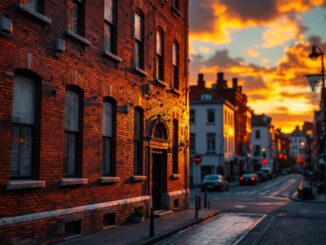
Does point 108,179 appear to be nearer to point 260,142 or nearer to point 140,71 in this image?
point 140,71

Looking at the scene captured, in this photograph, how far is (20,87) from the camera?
1076 cm

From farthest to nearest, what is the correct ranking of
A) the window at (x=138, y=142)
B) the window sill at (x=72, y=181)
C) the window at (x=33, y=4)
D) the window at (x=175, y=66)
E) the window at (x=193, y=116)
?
the window at (x=193, y=116) < the window at (x=175, y=66) < the window at (x=138, y=142) < the window sill at (x=72, y=181) < the window at (x=33, y=4)

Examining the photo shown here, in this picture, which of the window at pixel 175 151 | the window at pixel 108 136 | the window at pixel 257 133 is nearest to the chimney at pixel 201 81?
the window at pixel 257 133

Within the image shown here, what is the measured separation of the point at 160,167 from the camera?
67.5 ft

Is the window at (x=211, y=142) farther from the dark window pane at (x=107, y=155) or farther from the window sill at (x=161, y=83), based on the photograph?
the dark window pane at (x=107, y=155)

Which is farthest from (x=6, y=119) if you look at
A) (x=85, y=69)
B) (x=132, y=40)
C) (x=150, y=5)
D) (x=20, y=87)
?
(x=150, y=5)

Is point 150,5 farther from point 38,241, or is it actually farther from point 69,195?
point 38,241

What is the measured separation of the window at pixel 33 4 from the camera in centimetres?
1095

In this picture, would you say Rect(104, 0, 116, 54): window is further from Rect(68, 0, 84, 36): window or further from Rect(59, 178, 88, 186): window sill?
Rect(59, 178, 88, 186): window sill

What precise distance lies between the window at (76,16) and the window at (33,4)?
156 centimetres

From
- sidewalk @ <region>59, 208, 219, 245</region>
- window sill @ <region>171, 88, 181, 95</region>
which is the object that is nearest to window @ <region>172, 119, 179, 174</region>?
window sill @ <region>171, 88, 181, 95</region>

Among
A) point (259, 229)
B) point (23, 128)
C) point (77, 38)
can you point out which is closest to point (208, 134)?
point (259, 229)

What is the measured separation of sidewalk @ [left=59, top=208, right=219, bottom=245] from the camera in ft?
39.8

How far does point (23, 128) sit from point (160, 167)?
10.3 metres
